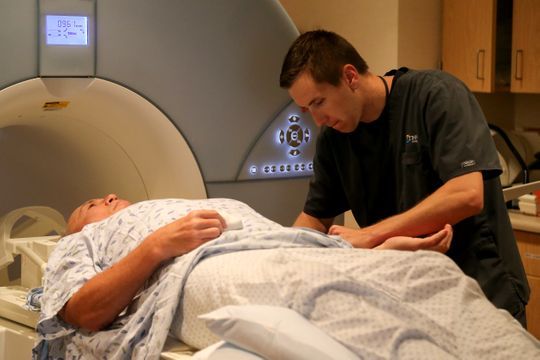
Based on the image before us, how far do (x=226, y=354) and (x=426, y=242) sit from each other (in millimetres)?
653

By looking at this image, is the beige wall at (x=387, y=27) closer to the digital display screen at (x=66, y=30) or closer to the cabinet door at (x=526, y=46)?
the cabinet door at (x=526, y=46)

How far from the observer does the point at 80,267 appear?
6.21 ft

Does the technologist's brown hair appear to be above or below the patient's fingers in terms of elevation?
above

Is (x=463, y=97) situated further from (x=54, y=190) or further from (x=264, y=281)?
(x=54, y=190)

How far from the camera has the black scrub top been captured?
2.04 metres

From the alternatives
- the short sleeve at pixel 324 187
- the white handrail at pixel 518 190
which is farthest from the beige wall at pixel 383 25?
the short sleeve at pixel 324 187

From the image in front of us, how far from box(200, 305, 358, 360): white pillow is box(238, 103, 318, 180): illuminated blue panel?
1055mm

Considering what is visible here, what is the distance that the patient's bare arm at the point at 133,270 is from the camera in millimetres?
1754

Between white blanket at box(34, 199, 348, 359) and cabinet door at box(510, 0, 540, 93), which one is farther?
cabinet door at box(510, 0, 540, 93)

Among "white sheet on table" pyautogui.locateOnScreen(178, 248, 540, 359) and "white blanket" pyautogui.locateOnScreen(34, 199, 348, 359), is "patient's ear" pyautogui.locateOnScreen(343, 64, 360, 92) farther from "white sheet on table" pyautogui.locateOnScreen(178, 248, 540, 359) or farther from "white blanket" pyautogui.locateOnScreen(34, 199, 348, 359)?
"white sheet on table" pyautogui.locateOnScreen(178, 248, 540, 359)

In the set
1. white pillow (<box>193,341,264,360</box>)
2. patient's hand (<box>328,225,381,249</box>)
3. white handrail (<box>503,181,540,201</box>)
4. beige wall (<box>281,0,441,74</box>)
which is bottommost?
white pillow (<box>193,341,264,360</box>)

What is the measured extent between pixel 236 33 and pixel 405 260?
1.02 m

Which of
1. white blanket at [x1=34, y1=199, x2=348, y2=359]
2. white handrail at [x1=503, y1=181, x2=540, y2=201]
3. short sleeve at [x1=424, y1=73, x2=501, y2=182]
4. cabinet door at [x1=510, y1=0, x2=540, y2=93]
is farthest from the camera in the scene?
cabinet door at [x1=510, y1=0, x2=540, y2=93]

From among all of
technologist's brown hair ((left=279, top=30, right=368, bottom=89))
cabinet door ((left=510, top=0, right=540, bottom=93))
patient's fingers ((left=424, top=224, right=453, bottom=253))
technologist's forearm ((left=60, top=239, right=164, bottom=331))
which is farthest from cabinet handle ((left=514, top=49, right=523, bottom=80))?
technologist's forearm ((left=60, top=239, right=164, bottom=331))
